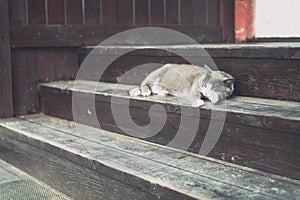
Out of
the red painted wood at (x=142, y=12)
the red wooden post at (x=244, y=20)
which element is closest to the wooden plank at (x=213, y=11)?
the red wooden post at (x=244, y=20)

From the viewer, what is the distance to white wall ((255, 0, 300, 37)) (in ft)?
8.54

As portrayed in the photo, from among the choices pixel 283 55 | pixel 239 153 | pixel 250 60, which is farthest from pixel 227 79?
pixel 239 153

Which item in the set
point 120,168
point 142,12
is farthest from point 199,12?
point 120,168

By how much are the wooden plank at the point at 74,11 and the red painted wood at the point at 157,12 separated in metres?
0.46

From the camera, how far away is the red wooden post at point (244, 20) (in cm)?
293

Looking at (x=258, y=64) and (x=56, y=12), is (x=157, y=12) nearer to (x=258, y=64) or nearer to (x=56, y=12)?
(x=56, y=12)

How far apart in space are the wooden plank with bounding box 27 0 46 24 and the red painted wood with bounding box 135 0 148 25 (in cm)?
56

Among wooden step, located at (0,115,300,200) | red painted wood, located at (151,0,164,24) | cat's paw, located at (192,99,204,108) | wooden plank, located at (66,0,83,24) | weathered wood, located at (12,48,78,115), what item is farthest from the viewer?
red painted wood, located at (151,0,164,24)

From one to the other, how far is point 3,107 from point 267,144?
145 centimetres

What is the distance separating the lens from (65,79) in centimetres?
246

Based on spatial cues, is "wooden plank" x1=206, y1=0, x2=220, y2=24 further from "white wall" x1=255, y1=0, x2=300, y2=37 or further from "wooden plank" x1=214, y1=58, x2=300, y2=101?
"wooden plank" x1=214, y1=58, x2=300, y2=101

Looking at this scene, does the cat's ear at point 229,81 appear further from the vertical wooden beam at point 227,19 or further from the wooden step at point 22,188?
the vertical wooden beam at point 227,19

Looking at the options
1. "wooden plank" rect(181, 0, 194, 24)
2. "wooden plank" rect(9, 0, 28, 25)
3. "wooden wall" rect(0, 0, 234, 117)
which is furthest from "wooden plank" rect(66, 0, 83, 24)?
"wooden plank" rect(181, 0, 194, 24)

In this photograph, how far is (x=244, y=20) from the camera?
2949 millimetres
